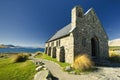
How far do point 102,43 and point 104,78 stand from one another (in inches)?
432

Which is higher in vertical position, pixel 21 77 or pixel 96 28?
pixel 96 28

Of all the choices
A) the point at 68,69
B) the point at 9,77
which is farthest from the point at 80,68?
the point at 9,77

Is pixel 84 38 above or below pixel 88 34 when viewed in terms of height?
below

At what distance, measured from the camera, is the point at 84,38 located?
16594mm

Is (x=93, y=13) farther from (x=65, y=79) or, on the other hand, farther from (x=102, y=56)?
(x=65, y=79)

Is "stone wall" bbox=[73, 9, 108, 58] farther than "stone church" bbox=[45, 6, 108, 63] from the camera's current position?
Yes

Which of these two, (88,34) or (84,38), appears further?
(88,34)

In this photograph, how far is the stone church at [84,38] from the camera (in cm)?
1570

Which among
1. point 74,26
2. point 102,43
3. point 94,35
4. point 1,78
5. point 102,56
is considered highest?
point 74,26

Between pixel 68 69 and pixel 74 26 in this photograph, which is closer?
pixel 68 69

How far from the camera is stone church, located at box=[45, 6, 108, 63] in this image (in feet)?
51.5

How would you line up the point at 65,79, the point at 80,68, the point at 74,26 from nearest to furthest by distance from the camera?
the point at 65,79
the point at 80,68
the point at 74,26

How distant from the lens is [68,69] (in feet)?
39.0

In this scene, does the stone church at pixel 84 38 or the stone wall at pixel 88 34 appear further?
the stone wall at pixel 88 34
